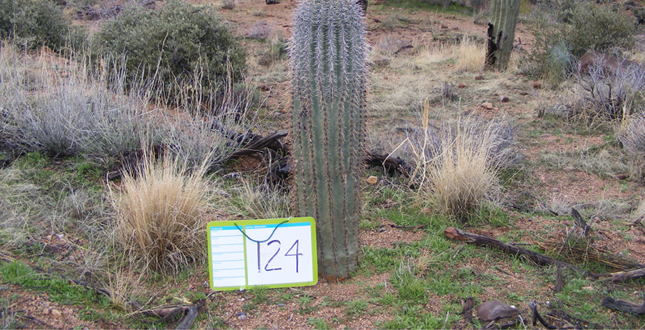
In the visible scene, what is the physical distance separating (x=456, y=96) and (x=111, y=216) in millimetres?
6028

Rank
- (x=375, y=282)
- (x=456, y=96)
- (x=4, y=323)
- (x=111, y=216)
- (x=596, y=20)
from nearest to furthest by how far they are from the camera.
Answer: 1. (x=4, y=323)
2. (x=375, y=282)
3. (x=111, y=216)
4. (x=456, y=96)
5. (x=596, y=20)

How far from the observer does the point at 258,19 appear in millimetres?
16094

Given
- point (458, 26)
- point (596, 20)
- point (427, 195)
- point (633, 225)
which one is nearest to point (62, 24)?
point (427, 195)

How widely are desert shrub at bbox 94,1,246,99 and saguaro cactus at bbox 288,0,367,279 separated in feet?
11.0

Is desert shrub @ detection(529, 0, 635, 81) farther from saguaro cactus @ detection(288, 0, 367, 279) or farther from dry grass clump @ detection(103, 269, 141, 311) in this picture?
dry grass clump @ detection(103, 269, 141, 311)

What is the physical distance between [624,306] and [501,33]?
805 centimetres

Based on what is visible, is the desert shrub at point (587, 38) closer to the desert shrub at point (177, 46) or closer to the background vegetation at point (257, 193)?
the background vegetation at point (257, 193)

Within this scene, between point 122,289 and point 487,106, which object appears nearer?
point 122,289

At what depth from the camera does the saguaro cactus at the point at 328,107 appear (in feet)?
8.68

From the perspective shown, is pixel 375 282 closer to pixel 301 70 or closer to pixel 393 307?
pixel 393 307

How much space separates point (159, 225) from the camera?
3.11 meters

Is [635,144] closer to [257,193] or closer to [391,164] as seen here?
[391,164]

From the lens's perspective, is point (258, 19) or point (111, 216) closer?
point (111, 216)

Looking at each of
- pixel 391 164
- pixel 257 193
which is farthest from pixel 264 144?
pixel 391 164
